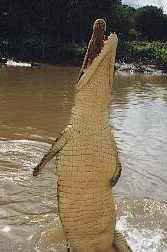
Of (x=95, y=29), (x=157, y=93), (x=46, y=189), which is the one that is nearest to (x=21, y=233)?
(x=46, y=189)

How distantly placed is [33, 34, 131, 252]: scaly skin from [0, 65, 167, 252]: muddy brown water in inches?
37.6

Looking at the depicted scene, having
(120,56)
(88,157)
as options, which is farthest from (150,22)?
(88,157)

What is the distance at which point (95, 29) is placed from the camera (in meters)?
3.36

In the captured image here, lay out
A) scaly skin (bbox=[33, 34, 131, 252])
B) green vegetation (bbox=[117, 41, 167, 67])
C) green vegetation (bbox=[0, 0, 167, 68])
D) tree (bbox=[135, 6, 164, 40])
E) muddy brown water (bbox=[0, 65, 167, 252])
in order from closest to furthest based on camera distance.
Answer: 1. scaly skin (bbox=[33, 34, 131, 252])
2. muddy brown water (bbox=[0, 65, 167, 252])
3. green vegetation (bbox=[0, 0, 167, 68])
4. green vegetation (bbox=[117, 41, 167, 67])
5. tree (bbox=[135, 6, 164, 40])

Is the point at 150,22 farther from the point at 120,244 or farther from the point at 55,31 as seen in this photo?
the point at 120,244

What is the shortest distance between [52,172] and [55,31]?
97.5ft

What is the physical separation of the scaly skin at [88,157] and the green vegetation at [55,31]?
28.7 m

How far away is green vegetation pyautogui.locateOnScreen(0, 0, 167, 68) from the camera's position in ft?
108

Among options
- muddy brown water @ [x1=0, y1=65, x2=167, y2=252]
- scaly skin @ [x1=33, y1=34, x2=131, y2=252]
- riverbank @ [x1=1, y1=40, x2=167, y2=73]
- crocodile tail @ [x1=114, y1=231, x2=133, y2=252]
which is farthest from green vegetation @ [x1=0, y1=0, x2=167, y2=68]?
scaly skin @ [x1=33, y1=34, x2=131, y2=252]

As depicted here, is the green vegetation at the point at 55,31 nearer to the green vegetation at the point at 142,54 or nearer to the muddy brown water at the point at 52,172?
the green vegetation at the point at 142,54

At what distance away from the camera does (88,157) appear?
335 centimetres

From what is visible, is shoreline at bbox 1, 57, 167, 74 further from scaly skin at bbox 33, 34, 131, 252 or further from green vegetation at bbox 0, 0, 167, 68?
scaly skin at bbox 33, 34, 131, 252

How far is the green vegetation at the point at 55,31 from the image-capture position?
3288cm

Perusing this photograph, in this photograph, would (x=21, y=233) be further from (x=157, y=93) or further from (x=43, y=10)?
(x=43, y=10)
